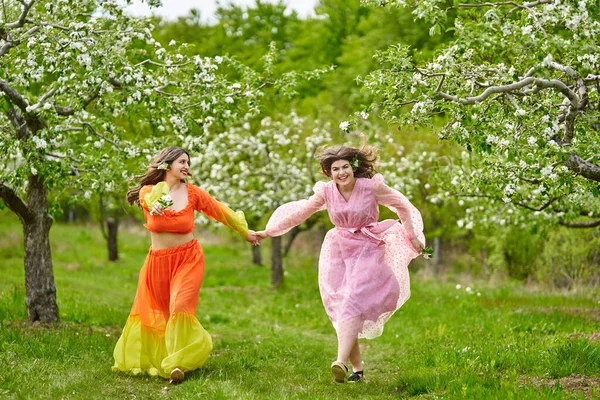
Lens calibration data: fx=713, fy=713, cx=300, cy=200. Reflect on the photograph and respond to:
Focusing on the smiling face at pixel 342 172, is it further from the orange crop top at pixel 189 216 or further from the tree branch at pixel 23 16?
the tree branch at pixel 23 16

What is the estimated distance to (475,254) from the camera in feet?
71.2

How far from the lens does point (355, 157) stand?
282 inches

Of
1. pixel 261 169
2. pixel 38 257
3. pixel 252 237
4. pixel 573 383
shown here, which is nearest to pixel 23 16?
pixel 38 257

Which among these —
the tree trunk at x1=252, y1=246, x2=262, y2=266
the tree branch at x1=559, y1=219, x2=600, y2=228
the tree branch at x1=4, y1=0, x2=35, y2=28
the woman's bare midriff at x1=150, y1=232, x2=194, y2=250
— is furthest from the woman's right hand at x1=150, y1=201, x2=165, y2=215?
the tree trunk at x1=252, y1=246, x2=262, y2=266

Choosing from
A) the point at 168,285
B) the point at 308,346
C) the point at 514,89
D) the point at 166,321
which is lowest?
the point at 308,346

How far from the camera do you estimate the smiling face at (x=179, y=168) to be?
7316 mm

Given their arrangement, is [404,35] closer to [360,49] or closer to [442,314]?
[360,49]

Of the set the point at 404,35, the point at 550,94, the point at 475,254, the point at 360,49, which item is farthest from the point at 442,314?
the point at 360,49

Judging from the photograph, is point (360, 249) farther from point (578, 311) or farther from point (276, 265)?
point (276, 265)

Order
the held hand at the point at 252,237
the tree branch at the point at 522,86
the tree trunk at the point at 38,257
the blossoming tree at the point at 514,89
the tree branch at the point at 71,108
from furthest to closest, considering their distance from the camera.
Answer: the tree trunk at the point at 38,257 → the tree branch at the point at 71,108 → the held hand at the point at 252,237 → the tree branch at the point at 522,86 → the blossoming tree at the point at 514,89

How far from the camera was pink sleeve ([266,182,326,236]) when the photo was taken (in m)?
7.55

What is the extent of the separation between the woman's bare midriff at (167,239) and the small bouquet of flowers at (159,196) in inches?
14.1

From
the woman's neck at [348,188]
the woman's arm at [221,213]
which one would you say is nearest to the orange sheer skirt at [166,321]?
the woman's arm at [221,213]

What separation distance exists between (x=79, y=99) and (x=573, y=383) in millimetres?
6047
